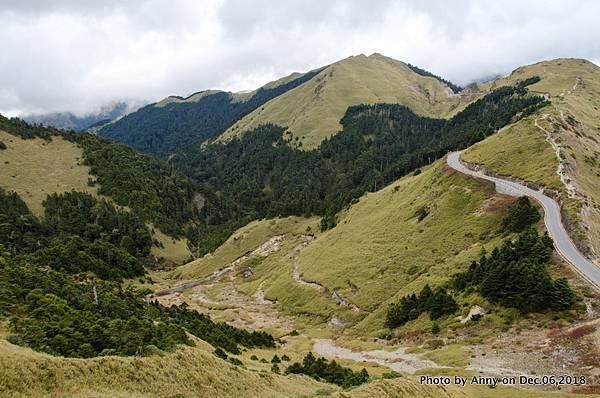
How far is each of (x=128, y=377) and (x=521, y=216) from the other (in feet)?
237

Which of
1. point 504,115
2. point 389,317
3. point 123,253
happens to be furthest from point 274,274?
point 504,115

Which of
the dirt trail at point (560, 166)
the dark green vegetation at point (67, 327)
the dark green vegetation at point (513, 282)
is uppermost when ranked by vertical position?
the dirt trail at point (560, 166)

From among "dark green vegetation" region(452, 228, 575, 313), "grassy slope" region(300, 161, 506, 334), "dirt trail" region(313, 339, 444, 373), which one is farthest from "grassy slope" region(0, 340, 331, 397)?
"grassy slope" region(300, 161, 506, 334)

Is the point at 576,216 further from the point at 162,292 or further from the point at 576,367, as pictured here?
the point at 162,292

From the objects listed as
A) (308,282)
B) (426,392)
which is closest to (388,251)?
(308,282)

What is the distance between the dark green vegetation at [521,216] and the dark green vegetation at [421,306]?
752 inches

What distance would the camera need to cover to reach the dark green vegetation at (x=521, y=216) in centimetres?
7450

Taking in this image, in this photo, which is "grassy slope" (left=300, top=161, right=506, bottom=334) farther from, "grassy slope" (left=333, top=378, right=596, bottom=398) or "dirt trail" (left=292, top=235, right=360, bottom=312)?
"grassy slope" (left=333, top=378, right=596, bottom=398)

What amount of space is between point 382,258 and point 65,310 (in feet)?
228

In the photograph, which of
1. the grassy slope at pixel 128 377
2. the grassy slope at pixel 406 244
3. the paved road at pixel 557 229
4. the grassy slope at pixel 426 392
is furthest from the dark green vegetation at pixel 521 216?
the grassy slope at pixel 128 377

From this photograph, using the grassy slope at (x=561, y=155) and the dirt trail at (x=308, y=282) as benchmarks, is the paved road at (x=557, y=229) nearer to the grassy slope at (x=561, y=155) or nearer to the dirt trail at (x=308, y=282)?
the grassy slope at (x=561, y=155)

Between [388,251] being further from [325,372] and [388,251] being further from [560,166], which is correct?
[325,372]

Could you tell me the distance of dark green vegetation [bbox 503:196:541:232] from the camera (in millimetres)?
74500

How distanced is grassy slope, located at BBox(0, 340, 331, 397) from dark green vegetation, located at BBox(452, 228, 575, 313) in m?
38.5
